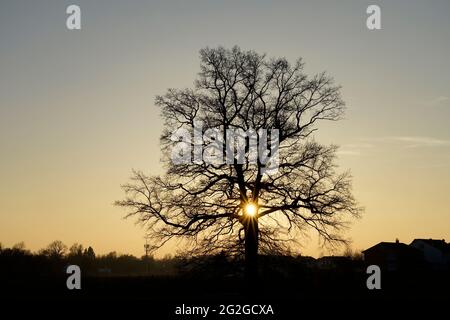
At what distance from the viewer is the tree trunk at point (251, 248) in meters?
27.8

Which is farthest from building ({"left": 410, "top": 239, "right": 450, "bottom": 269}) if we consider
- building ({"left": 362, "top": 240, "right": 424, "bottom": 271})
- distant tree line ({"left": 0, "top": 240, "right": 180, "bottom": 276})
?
distant tree line ({"left": 0, "top": 240, "right": 180, "bottom": 276})

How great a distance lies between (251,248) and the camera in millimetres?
28172

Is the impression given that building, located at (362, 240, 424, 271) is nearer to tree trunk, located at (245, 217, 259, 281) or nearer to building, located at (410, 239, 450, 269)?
building, located at (410, 239, 450, 269)

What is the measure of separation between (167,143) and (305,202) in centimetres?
718

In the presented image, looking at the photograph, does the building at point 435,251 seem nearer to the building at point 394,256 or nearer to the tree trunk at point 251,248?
the building at point 394,256

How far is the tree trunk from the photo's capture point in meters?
27.8

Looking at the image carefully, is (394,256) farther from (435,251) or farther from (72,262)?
(72,262)
